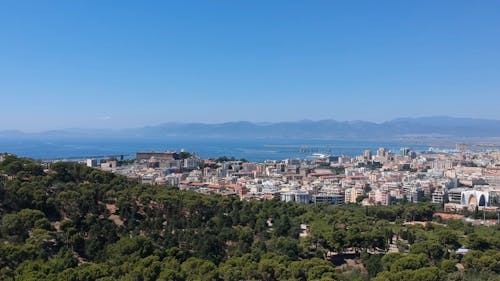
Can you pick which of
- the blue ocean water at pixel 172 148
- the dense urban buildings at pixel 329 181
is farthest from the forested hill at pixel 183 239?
the blue ocean water at pixel 172 148

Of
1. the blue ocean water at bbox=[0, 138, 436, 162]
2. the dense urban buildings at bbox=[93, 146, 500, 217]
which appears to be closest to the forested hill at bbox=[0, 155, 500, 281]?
the dense urban buildings at bbox=[93, 146, 500, 217]

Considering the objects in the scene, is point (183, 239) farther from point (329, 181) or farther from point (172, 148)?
point (172, 148)

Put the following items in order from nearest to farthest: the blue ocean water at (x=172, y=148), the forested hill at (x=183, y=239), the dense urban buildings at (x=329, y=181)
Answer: the forested hill at (x=183, y=239) → the dense urban buildings at (x=329, y=181) → the blue ocean water at (x=172, y=148)

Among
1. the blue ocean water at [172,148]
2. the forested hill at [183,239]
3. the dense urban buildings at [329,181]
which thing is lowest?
the blue ocean water at [172,148]

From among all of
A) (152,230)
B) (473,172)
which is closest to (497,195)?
(473,172)

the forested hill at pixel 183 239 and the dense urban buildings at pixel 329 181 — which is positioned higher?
the forested hill at pixel 183 239

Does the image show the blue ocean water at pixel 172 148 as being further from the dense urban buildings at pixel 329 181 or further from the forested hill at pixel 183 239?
the forested hill at pixel 183 239

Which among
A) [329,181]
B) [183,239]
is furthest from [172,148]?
[183,239]

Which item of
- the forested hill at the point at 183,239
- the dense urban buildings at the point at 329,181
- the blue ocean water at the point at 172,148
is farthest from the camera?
the blue ocean water at the point at 172,148
